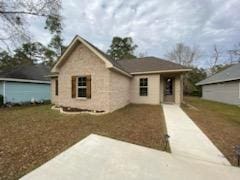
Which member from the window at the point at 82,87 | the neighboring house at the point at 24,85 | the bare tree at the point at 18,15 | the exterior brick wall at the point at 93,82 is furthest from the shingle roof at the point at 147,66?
the neighboring house at the point at 24,85

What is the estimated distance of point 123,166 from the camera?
416cm

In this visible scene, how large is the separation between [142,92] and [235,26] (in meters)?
14.4

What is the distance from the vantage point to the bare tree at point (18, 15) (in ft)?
43.8

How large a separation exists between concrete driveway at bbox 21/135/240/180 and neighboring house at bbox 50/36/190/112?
6.36 m

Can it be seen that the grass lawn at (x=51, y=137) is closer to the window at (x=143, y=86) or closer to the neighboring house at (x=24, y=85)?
the window at (x=143, y=86)

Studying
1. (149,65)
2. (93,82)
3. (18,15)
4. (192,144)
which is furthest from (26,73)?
(192,144)

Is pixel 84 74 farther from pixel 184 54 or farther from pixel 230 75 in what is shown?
pixel 184 54

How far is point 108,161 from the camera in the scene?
14.4ft

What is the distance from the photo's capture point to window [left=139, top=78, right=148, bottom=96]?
52.0ft

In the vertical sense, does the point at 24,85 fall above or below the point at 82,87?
above

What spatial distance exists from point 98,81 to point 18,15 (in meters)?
8.46

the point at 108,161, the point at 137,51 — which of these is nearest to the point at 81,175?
the point at 108,161

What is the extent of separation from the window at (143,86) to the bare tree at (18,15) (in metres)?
9.07

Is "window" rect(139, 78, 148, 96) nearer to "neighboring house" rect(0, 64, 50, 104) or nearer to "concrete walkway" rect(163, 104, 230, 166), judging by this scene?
"concrete walkway" rect(163, 104, 230, 166)
